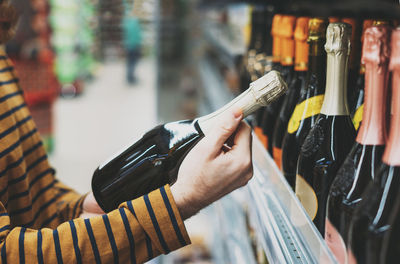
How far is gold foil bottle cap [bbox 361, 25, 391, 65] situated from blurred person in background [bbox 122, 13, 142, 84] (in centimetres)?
816

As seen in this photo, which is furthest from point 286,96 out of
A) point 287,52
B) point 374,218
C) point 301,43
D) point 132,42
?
point 132,42

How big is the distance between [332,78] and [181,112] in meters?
5.03

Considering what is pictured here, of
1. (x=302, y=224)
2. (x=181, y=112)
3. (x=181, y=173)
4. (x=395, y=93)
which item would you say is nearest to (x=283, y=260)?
(x=302, y=224)

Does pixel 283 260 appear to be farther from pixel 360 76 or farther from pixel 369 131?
pixel 360 76

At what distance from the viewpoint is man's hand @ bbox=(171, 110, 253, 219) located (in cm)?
79

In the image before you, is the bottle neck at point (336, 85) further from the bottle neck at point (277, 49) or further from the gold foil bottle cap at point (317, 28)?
the bottle neck at point (277, 49)

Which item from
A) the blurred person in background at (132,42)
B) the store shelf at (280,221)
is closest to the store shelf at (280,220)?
the store shelf at (280,221)

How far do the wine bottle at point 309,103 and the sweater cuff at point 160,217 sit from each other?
0.30 m

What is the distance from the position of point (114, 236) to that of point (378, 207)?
1.61ft

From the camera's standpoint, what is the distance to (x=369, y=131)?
25.6 inches

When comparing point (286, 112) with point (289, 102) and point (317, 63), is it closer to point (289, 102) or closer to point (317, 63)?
point (289, 102)

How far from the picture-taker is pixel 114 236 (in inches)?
33.6

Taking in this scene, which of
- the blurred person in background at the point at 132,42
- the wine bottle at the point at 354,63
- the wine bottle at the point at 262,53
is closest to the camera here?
the wine bottle at the point at 354,63

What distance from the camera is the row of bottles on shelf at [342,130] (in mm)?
575
